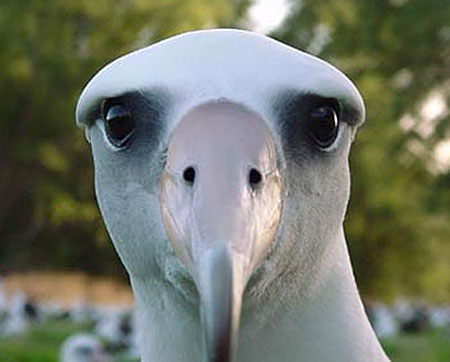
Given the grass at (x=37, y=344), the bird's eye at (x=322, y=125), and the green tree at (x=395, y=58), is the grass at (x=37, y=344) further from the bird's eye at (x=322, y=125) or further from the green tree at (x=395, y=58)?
the bird's eye at (x=322, y=125)

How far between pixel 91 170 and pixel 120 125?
1923 cm

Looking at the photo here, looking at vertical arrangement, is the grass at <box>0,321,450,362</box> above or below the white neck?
above

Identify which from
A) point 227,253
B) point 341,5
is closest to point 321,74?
point 227,253

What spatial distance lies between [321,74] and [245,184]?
20 centimetres

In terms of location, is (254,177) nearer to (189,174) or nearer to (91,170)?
(189,174)

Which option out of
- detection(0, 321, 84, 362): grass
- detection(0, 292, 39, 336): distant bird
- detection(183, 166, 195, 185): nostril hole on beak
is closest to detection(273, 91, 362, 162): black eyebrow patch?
detection(183, 166, 195, 185): nostril hole on beak

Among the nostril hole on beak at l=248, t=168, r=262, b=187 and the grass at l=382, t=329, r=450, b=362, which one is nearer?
the nostril hole on beak at l=248, t=168, r=262, b=187

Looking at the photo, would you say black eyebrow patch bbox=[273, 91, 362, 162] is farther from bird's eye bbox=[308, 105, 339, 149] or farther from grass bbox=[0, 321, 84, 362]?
grass bbox=[0, 321, 84, 362]

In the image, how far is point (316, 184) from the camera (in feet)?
3.98

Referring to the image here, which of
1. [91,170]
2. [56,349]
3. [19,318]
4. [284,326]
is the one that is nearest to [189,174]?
[284,326]

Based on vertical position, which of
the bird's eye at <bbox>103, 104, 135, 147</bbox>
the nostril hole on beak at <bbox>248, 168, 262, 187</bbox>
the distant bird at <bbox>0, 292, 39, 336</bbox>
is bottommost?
the nostril hole on beak at <bbox>248, 168, 262, 187</bbox>

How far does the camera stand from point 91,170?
20.3m

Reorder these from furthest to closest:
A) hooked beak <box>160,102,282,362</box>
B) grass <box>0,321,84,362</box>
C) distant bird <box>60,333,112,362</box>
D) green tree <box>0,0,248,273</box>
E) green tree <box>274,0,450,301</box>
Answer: green tree <box>0,0,248,273</box> → grass <box>0,321,84,362</box> → distant bird <box>60,333,112,362</box> → green tree <box>274,0,450,301</box> → hooked beak <box>160,102,282,362</box>

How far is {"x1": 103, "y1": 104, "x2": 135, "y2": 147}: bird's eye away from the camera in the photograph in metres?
1.23
